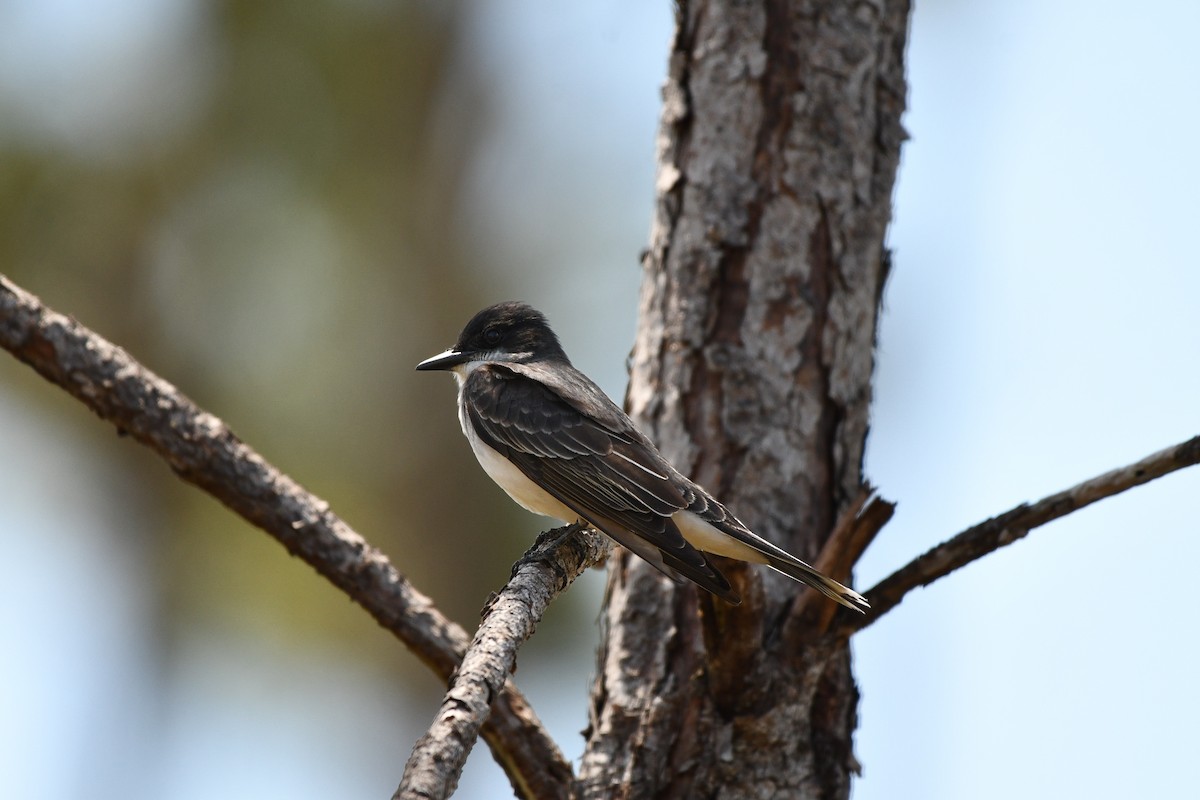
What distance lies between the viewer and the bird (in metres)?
4.69

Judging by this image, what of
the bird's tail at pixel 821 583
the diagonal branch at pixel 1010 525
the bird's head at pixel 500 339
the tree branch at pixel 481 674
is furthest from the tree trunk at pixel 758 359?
the bird's head at pixel 500 339

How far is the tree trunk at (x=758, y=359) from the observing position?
4.69 metres

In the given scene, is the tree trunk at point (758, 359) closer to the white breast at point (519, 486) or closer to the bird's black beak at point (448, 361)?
the white breast at point (519, 486)

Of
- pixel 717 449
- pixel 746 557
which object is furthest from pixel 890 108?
pixel 746 557

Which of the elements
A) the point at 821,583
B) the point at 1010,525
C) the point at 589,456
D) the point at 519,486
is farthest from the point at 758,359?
the point at 1010,525

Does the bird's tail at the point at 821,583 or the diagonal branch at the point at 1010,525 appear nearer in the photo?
the diagonal branch at the point at 1010,525

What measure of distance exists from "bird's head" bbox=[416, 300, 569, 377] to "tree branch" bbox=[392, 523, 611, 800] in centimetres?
246

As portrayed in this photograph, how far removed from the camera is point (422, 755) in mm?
2557

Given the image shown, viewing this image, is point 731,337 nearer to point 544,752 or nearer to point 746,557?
point 746,557

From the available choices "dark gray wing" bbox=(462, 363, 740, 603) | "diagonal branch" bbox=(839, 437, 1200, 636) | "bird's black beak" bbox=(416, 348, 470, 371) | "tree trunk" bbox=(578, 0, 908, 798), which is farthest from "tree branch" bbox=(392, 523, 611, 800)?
"bird's black beak" bbox=(416, 348, 470, 371)

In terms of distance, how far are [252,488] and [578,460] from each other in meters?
1.73

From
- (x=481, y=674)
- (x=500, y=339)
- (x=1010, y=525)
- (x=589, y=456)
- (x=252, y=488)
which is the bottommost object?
(x=481, y=674)

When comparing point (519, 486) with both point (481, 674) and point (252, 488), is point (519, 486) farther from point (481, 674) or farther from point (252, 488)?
point (481, 674)

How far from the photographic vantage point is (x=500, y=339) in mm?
6984
